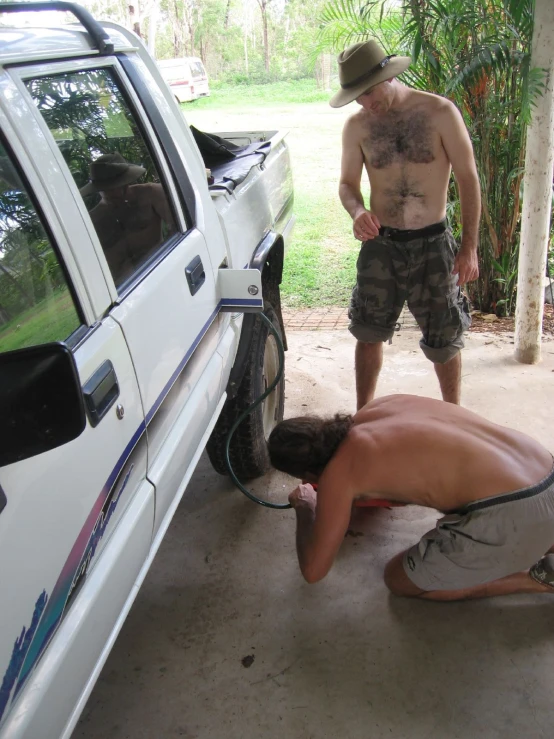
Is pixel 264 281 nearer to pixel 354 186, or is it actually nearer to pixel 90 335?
pixel 354 186

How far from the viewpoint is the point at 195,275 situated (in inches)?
90.6

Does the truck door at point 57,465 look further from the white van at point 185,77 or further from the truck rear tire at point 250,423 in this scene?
the white van at point 185,77

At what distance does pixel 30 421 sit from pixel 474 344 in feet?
13.7

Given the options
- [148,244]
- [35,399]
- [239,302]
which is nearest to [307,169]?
[239,302]

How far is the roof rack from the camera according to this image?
1886mm

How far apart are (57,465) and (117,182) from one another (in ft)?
3.56

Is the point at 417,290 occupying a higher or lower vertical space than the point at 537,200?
lower

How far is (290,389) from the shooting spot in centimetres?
429

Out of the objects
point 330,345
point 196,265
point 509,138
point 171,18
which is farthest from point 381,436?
point 171,18

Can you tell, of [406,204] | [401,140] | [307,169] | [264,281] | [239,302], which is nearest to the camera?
[239,302]

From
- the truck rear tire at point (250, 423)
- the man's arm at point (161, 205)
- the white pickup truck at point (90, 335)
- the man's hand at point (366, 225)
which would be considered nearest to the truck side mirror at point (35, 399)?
the white pickup truck at point (90, 335)

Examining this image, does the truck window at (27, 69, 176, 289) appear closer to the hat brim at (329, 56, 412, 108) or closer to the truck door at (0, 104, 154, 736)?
the truck door at (0, 104, 154, 736)

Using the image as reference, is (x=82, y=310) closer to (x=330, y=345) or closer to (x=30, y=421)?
(x=30, y=421)

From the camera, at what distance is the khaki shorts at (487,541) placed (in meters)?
2.27
